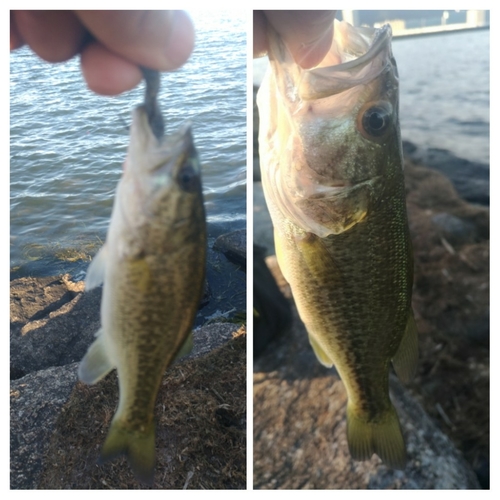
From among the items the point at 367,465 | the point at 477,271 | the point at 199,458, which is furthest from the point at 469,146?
the point at 199,458

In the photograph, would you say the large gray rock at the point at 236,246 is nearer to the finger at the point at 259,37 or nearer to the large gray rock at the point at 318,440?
the finger at the point at 259,37

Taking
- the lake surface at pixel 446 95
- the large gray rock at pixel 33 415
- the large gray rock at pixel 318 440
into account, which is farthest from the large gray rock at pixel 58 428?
the lake surface at pixel 446 95

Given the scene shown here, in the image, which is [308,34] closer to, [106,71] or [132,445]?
[106,71]

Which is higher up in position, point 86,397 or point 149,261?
point 149,261

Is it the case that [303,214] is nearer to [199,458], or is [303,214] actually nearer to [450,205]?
[199,458]

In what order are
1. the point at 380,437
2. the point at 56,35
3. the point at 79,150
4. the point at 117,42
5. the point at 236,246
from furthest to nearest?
the point at 236,246
the point at 79,150
the point at 380,437
the point at 56,35
the point at 117,42

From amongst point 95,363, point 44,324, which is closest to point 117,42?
point 95,363

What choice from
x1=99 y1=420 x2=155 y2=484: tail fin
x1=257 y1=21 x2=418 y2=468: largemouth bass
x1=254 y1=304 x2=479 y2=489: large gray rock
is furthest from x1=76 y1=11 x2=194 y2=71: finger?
x1=254 y1=304 x2=479 y2=489: large gray rock

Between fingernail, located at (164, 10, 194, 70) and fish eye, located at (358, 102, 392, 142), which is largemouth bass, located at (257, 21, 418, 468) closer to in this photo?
fish eye, located at (358, 102, 392, 142)
